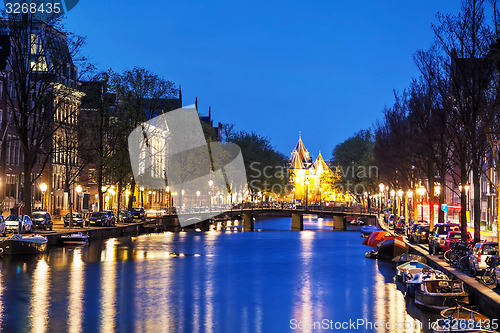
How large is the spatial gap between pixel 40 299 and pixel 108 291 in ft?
15.9

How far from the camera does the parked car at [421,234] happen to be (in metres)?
68.8

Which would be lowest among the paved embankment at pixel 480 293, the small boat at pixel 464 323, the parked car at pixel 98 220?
the small boat at pixel 464 323

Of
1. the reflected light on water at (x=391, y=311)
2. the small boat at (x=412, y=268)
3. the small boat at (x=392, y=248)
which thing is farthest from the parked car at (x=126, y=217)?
the small boat at (x=412, y=268)

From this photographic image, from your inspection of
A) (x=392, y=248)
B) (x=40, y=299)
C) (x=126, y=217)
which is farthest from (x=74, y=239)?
(x=126, y=217)

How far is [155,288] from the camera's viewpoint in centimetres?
4691

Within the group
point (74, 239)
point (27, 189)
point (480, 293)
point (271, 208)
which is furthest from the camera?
point (271, 208)

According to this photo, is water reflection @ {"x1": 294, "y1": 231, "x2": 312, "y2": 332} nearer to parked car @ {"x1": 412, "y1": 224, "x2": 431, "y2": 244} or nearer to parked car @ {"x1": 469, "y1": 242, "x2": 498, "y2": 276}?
parked car @ {"x1": 469, "y1": 242, "x2": 498, "y2": 276}

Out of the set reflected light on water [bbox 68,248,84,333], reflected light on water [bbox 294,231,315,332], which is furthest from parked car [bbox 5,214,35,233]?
reflected light on water [bbox 294,231,315,332]

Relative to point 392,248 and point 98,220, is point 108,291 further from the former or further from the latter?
point 98,220

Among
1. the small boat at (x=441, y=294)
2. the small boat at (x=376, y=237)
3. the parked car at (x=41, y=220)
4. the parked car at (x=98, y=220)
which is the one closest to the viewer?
the small boat at (x=441, y=294)

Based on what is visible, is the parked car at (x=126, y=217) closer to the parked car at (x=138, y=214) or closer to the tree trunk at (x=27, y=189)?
the parked car at (x=138, y=214)

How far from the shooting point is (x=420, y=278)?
130ft

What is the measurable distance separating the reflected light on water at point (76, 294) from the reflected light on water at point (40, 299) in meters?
1.16

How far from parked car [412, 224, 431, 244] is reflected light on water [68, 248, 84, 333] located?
2935cm
